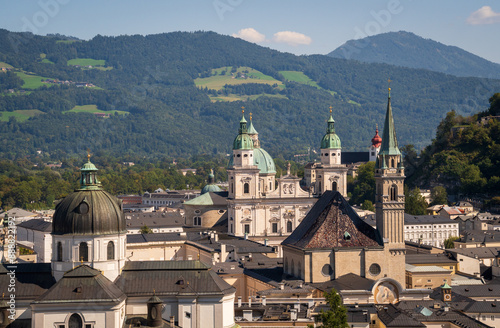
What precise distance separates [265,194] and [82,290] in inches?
2494

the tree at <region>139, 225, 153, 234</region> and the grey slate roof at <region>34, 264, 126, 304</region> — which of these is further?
the tree at <region>139, 225, 153, 234</region>

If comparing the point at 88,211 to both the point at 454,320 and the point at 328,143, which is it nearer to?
the point at 454,320

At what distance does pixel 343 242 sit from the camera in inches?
2904

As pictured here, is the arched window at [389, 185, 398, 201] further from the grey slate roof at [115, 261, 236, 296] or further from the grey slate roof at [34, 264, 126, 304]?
the grey slate roof at [34, 264, 126, 304]

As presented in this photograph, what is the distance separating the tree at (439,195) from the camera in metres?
152

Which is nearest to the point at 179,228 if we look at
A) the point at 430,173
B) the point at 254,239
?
the point at 254,239

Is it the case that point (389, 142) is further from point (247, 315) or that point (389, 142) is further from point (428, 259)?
point (247, 315)

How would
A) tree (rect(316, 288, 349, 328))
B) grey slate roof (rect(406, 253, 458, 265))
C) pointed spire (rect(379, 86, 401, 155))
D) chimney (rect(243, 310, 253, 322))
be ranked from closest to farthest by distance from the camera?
tree (rect(316, 288, 349, 328))
chimney (rect(243, 310, 253, 322))
pointed spire (rect(379, 86, 401, 155))
grey slate roof (rect(406, 253, 458, 265))

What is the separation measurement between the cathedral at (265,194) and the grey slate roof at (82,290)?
184ft

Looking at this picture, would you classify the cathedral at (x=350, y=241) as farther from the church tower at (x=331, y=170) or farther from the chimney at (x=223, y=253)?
the church tower at (x=331, y=170)

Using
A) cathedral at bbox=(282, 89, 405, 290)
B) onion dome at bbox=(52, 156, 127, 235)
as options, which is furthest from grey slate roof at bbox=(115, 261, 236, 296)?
cathedral at bbox=(282, 89, 405, 290)

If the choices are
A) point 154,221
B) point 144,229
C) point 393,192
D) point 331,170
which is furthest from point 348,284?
point 154,221

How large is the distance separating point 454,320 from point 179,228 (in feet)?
200

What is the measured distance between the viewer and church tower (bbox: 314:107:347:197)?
117 metres
